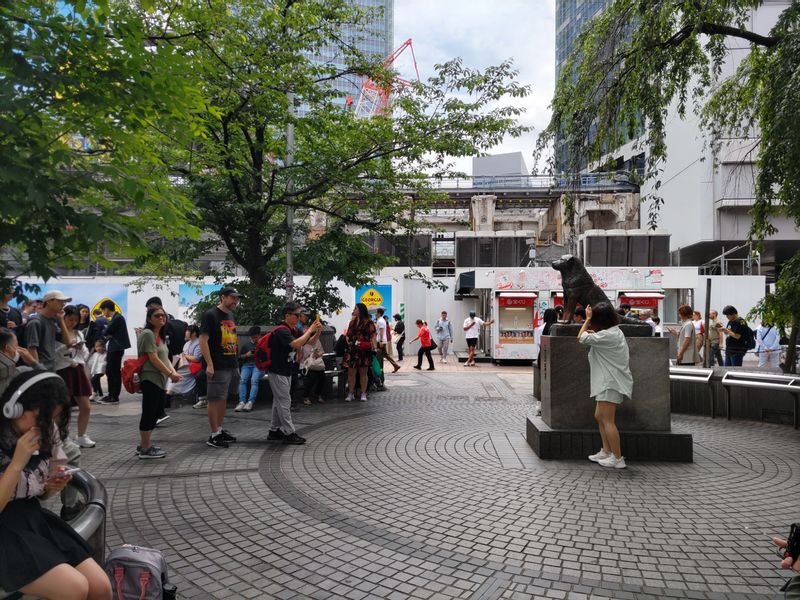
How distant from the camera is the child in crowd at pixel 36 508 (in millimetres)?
1990

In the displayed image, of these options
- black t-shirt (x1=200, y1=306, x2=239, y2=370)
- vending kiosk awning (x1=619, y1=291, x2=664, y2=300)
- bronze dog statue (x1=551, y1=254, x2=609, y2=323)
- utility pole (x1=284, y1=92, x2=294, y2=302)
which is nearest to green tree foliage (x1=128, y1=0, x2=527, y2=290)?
utility pole (x1=284, y1=92, x2=294, y2=302)

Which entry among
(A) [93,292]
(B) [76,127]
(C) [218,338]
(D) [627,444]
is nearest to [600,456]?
(D) [627,444]

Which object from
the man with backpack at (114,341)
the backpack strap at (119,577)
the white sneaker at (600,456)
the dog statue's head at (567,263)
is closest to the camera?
the backpack strap at (119,577)

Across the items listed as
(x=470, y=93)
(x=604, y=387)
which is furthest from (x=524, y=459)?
(x=470, y=93)

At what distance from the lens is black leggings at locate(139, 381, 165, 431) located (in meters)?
5.89

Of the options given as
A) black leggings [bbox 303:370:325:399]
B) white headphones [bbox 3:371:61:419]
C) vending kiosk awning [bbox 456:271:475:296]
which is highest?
vending kiosk awning [bbox 456:271:475:296]

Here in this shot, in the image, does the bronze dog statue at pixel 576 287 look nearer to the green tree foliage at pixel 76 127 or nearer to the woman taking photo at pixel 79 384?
the green tree foliage at pixel 76 127

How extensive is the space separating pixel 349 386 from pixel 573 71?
22.9 ft

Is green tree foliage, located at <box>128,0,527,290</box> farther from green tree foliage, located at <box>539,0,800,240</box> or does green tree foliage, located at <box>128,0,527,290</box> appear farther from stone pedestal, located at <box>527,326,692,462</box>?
stone pedestal, located at <box>527,326,692,462</box>

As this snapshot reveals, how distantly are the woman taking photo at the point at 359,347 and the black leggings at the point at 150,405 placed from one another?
4481 millimetres

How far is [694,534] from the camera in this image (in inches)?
154

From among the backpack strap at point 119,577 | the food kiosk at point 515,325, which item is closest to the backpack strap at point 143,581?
the backpack strap at point 119,577

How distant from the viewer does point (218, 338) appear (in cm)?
647

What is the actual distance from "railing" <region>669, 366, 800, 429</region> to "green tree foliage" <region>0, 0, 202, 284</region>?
835 centimetres
